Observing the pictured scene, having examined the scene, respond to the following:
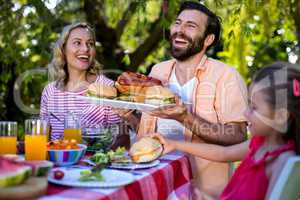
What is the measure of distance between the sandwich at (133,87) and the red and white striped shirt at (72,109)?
0.37 metres

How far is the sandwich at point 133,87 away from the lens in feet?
6.48

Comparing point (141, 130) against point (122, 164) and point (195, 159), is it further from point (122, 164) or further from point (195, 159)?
point (122, 164)

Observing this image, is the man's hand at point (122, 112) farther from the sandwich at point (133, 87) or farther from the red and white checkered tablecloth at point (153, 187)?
the red and white checkered tablecloth at point (153, 187)

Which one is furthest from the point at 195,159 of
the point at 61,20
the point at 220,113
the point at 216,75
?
the point at 61,20

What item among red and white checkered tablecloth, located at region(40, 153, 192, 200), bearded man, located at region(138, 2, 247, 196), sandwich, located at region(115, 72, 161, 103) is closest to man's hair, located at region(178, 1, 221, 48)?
bearded man, located at region(138, 2, 247, 196)

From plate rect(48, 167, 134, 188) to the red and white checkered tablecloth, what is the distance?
0.04 ft

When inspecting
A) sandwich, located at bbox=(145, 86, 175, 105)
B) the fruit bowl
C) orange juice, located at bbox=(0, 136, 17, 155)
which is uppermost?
sandwich, located at bbox=(145, 86, 175, 105)

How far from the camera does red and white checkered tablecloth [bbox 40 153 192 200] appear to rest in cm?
119

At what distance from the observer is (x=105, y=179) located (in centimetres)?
131

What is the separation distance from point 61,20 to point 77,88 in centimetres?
277

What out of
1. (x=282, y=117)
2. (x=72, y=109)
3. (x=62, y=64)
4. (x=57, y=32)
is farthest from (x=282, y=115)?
(x=57, y=32)

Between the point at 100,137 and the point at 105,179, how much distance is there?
0.51 metres

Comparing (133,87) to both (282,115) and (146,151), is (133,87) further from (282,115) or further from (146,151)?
(282,115)

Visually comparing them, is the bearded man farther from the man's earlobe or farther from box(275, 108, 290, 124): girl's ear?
box(275, 108, 290, 124): girl's ear
